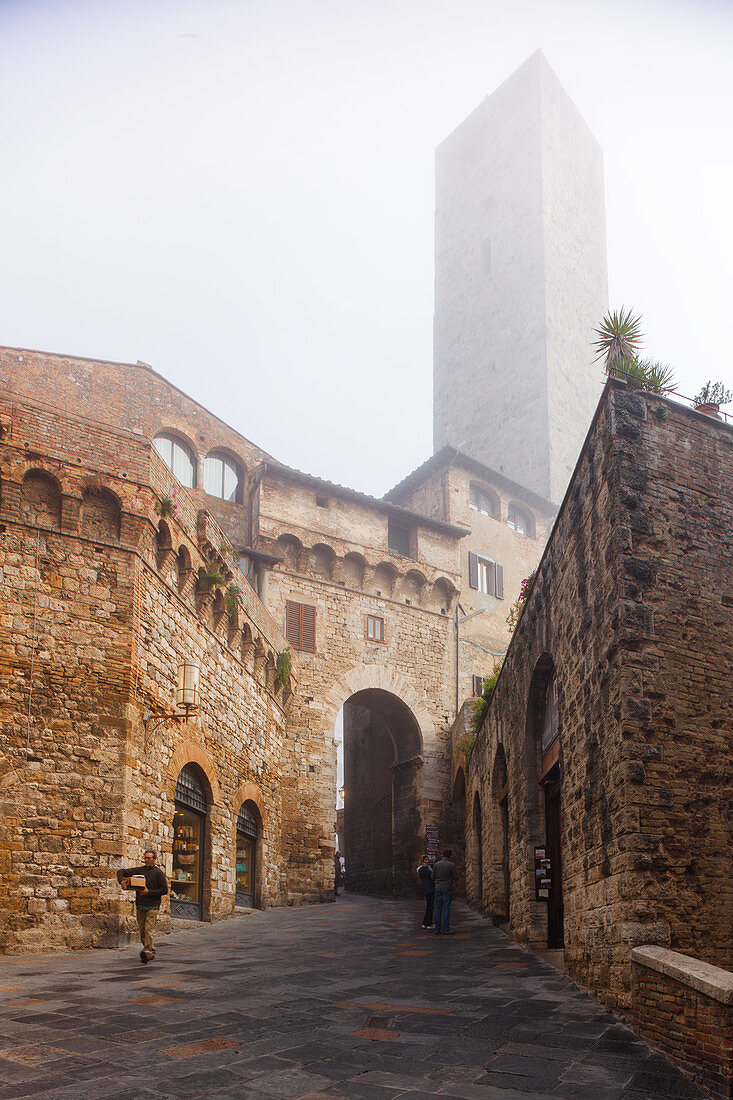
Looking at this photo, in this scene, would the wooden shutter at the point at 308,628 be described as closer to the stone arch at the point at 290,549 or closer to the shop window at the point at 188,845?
the stone arch at the point at 290,549

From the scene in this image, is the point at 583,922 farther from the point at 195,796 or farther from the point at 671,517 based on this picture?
the point at 195,796

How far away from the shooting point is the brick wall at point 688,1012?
4605 millimetres

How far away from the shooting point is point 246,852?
17859 mm

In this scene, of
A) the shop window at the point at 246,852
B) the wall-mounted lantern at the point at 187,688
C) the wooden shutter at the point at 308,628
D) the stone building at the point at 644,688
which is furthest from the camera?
the wooden shutter at the point at 308,628

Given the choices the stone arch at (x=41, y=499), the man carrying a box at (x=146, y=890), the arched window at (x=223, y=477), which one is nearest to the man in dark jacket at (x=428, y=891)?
the man carrying a box at (x=146, y=890)

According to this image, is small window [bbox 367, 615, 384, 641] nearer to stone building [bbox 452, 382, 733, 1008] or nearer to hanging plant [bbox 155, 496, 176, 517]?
hanging plant [bbox 155, 496, 176, 517]

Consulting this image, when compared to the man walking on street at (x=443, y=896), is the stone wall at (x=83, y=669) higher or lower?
higher

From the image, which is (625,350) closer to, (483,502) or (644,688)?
(644,688)

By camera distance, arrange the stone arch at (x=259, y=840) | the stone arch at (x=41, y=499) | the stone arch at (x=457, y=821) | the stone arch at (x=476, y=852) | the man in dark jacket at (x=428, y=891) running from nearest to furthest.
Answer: the stone arch at (x=41, y=499) → the man in dark jacket at (x=428, y=891) → the stone arch at (x=259, y=840) → the stone arch at (x=476, y=852) → the stone arch at (x=457, y=821)

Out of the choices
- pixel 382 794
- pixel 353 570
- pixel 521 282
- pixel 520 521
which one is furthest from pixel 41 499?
pixel 521 282

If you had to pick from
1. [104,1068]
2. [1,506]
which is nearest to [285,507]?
[1,506]

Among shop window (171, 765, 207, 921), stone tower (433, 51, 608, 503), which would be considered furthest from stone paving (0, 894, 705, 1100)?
stone tower (433, 51, 608, 503)

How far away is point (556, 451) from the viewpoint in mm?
39281

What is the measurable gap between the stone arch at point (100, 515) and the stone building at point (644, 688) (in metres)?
5.93
